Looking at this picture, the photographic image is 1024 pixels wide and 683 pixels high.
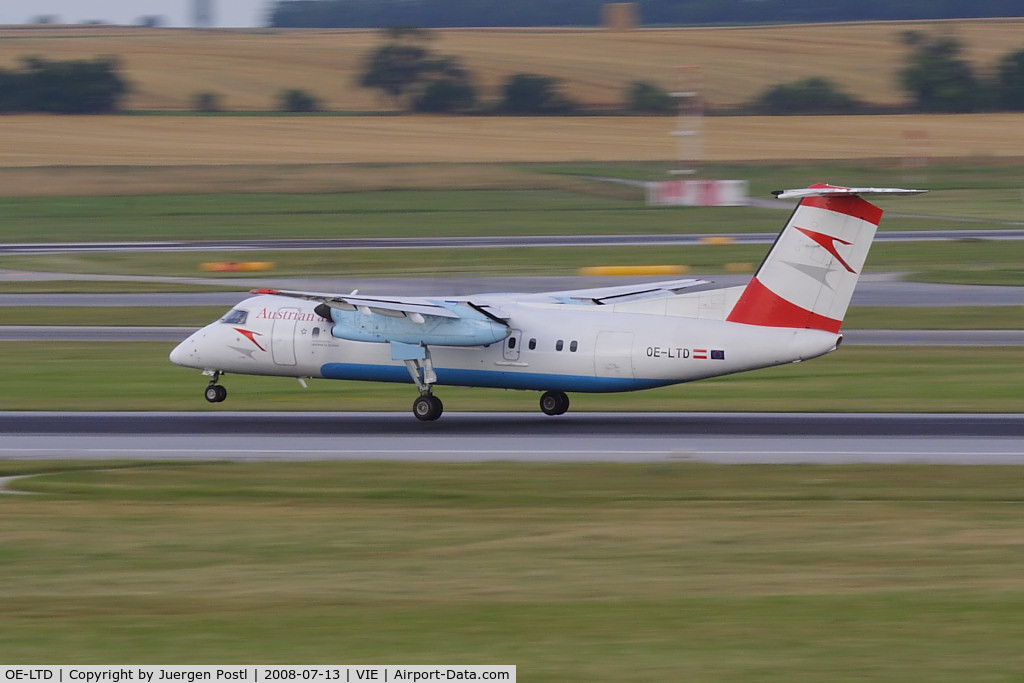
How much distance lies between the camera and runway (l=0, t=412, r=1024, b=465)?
1017 inches

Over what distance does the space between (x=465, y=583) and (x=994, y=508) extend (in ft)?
31.3

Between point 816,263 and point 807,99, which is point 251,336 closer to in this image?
point 816,263

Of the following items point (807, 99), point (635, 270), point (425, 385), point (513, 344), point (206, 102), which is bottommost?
point (425, 385)

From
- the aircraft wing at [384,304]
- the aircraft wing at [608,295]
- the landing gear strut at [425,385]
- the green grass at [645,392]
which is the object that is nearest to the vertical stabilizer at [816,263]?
the aircraft wing at [608,295]

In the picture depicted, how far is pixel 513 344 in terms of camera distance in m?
29.7

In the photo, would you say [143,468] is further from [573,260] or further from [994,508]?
[573,260]

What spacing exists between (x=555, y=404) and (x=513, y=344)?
85.7 inches

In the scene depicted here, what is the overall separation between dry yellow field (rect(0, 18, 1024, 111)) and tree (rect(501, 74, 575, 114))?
1.91 meters

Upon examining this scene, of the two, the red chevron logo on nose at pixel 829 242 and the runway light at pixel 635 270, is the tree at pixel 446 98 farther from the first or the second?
the red chevron logo on nose at pixel 829 242

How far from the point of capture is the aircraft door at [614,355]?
28516 millimetres

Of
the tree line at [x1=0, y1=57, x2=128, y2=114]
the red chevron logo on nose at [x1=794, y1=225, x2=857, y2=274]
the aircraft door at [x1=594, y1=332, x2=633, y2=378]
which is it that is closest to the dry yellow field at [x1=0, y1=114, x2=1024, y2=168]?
the tree line at [x1=0, y1=57, x2=128, y2=114]

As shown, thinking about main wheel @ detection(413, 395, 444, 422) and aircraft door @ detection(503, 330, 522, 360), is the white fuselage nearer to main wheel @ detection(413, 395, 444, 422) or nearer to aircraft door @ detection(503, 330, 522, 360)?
aircraft door @ detection(503, 330, 522, 360)

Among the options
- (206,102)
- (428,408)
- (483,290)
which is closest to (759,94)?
(206,102)

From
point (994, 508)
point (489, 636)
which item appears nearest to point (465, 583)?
point (489, 636)
